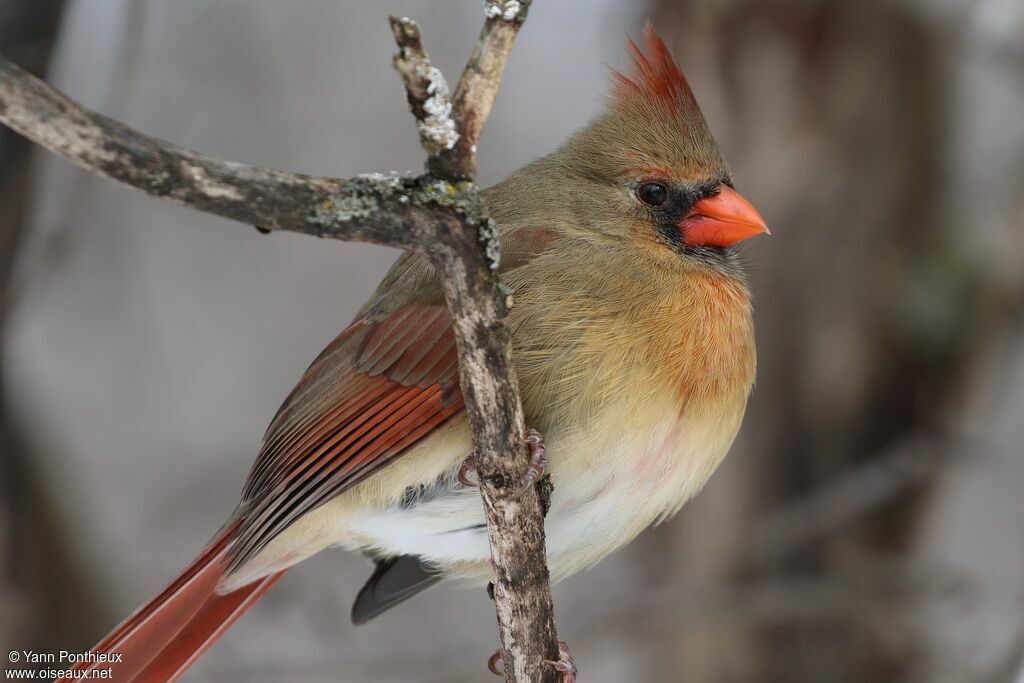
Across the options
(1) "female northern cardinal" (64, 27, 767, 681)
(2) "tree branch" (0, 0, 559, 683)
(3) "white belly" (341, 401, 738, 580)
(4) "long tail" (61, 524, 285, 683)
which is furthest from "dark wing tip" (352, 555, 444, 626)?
(2) "tree branch" (0, 0, 559, 683)

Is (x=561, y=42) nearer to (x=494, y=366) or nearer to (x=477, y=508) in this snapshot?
(x=477, y=508)

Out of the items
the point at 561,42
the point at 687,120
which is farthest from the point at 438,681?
the point at 561,42

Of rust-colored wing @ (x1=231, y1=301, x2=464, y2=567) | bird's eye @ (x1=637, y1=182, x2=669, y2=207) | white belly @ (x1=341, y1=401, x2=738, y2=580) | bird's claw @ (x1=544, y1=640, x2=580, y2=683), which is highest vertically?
bird's eye @ (x1=637, y1=182, x2=669, y2=207)

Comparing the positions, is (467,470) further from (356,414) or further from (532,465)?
(356,414)

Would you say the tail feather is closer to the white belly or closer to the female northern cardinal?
the female northern cardinal

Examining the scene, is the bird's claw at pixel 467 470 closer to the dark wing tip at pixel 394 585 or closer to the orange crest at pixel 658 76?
the dark wing tip at pixel 394 585

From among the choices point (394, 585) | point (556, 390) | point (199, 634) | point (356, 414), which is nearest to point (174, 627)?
point (199, 634)

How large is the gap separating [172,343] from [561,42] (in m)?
2.26

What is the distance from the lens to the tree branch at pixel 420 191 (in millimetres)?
1235

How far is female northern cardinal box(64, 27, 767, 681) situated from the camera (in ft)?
6.77

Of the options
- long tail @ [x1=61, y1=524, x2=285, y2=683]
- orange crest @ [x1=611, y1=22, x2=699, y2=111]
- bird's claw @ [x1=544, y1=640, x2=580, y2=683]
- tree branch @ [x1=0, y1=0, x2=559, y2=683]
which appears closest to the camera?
tree branch @ [x1=0, y1=0, x2=559, y2=683]

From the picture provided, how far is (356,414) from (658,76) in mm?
1082

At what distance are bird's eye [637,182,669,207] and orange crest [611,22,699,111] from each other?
0.63ft

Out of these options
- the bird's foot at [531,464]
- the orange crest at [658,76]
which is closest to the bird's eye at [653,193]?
the orange crest at [658,76]
